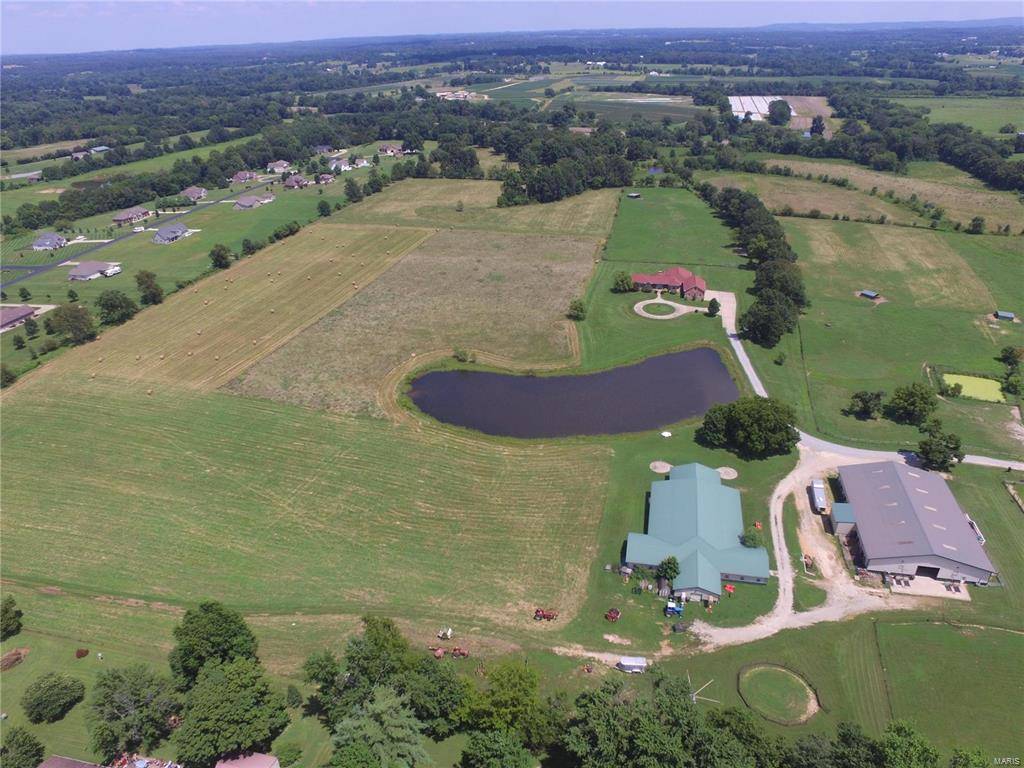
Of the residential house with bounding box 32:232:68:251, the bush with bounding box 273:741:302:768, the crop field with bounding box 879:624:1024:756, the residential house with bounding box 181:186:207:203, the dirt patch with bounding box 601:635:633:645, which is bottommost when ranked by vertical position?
the crop field with bounding box 879:624:1024:756

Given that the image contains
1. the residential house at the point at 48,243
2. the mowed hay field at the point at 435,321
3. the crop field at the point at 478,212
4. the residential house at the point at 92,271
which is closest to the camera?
the mowed hay field at the point at 435,321

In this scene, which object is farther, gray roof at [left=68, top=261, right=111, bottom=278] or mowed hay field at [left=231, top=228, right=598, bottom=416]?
gray roof at [left=68, top=261, right=111, bottom=278]

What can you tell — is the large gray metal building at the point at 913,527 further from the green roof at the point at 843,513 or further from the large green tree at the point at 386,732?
the large green tree at the point at 386,732

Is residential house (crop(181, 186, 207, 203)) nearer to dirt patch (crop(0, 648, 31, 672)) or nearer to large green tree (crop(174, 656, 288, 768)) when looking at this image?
dirt patch (crop(0, 648, 31, 672))

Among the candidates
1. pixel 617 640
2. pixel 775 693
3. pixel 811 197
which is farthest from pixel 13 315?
pixel 811 197

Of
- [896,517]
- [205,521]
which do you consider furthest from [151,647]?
[896,517]

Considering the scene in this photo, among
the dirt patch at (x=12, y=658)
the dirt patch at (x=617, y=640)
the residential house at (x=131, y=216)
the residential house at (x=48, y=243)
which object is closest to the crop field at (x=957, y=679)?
the dirt patch at (x=617, y=640)

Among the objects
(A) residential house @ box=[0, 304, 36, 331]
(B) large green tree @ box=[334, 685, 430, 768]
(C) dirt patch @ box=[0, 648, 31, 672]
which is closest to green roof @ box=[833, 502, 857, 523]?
(B) large green tree @ box=[334, 685, 430, 768]
